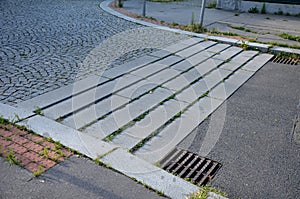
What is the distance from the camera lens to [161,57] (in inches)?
248

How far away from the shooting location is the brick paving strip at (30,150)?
9.83 ft

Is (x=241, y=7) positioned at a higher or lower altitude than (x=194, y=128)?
higher

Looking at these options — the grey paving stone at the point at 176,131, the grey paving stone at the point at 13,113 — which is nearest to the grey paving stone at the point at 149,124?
the grey paving stone at the point at 176,131

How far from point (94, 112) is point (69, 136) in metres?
0.65

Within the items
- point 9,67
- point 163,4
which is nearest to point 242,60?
point 9,67

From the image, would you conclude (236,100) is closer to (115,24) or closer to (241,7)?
(115,24)

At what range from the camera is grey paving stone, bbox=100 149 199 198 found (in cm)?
284

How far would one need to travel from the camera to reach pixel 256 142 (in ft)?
12.1

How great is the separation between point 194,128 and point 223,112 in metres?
0.67

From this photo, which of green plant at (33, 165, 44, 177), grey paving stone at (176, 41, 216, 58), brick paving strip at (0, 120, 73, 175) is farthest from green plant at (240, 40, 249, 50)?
green plant at (33, 165, 44, 177)

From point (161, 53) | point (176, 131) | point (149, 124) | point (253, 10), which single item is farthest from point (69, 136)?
point (253, 10)

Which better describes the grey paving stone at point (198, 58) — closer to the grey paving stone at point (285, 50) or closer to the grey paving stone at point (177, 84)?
the grey paving stone at point (177, 84)

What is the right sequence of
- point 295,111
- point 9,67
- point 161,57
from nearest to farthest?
1. point 295,111
2. point 9,67
3. point 161,57

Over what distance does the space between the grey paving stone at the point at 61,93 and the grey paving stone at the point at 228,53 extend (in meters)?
2.72
